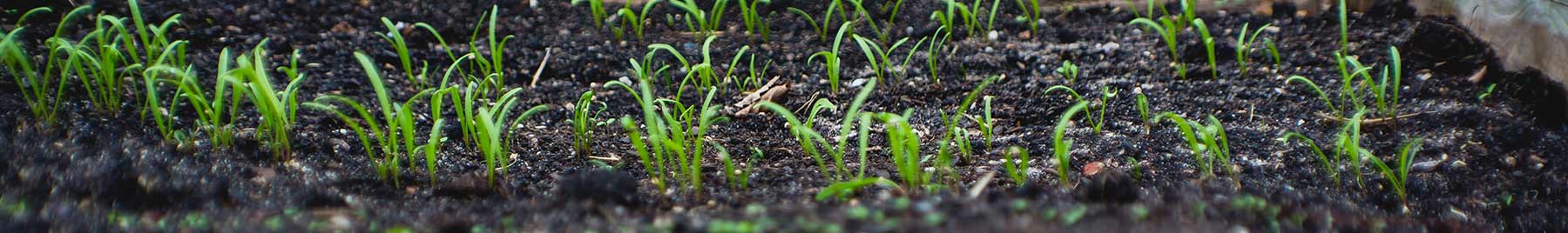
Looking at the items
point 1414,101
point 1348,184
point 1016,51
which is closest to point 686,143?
point 1016,51

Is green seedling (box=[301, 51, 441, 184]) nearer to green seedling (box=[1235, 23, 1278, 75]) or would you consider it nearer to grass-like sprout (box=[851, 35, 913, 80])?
grass-like sprout (box=[851, 35, 913, 80])

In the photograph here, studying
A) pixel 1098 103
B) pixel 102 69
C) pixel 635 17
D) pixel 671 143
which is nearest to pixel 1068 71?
pixel 1098 103

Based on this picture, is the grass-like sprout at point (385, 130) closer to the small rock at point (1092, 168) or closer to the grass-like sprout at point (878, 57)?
the grass-like sprout at point (878, 57)

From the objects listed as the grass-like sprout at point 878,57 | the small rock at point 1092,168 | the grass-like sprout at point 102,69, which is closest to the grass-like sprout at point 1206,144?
the small rock at point 1092,168

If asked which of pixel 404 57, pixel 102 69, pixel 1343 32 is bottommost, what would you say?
pixel 1343 32

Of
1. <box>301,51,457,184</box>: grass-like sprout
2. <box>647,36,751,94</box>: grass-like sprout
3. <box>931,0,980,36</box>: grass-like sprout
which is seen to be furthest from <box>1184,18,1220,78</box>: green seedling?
<box>301,51,457,184</box>: grass-like sprout

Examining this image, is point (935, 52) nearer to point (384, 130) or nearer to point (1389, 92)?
point (1389, 92)
